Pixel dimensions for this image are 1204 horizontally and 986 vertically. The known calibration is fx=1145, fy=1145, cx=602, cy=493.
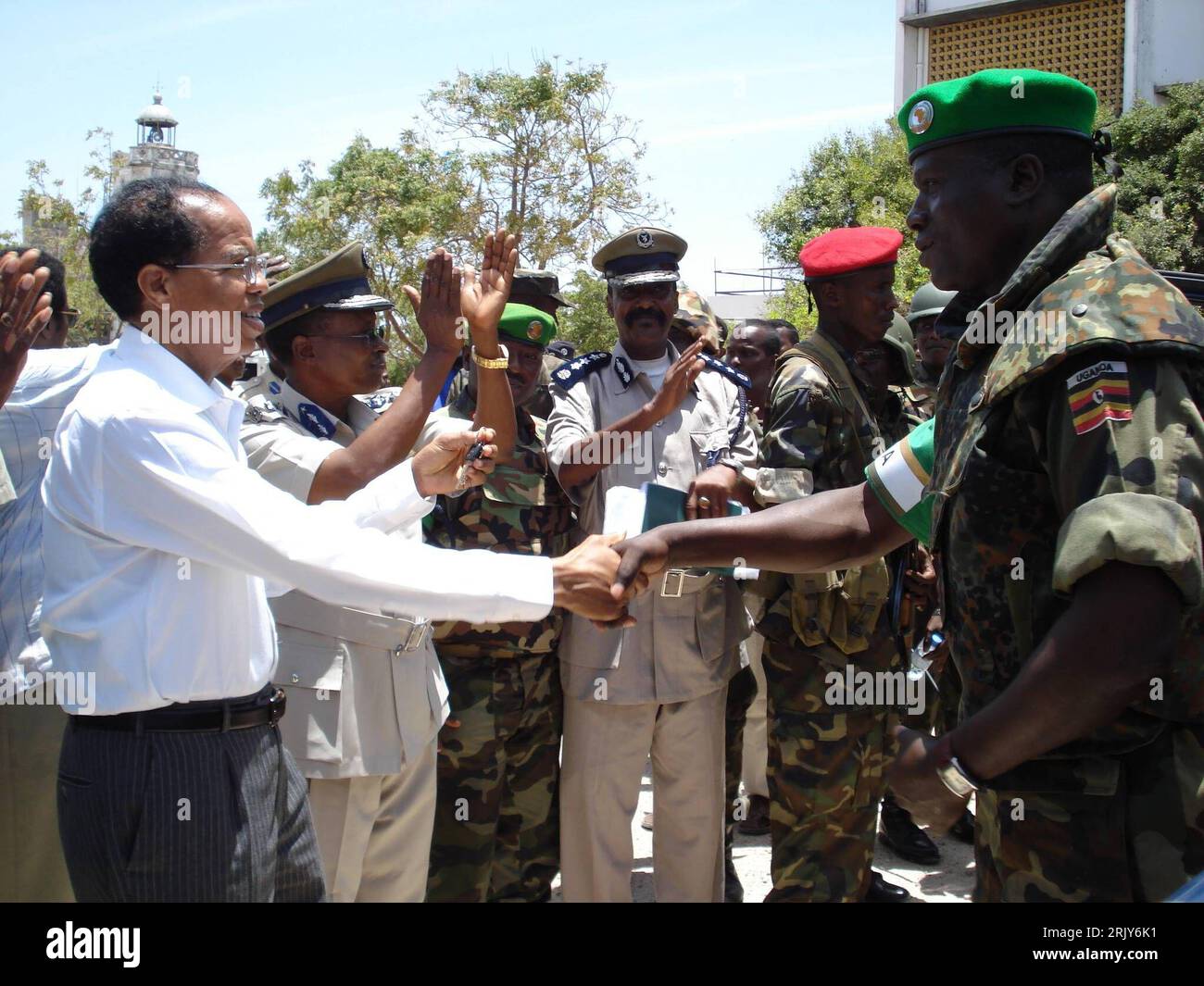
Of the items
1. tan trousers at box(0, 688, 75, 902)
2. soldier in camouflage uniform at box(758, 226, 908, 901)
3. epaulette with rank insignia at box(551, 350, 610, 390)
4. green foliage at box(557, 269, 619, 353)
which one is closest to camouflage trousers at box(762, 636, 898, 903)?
soldier in camouflage uniform at box(758, 226, 908, 901)

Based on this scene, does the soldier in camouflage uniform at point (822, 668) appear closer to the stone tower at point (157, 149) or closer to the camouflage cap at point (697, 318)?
the camouflage cap at point (697, 318)

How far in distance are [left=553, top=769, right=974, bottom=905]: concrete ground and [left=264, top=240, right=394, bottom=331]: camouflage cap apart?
2.49 m

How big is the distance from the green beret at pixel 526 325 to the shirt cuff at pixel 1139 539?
305cm

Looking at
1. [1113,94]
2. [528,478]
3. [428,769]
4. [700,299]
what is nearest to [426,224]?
[700,299]

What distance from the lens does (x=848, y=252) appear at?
4.49 metres

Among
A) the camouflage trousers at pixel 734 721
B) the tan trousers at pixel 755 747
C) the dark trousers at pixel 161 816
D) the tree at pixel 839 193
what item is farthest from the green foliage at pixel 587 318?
the dark trousers at pixel 161 816

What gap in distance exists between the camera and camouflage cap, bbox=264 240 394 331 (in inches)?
138

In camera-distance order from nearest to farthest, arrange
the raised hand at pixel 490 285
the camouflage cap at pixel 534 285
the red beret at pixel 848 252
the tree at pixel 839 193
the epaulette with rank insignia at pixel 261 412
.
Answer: the epaulette with rank insignia at pixel 261 412, the raised hand at pixel 490 285, the red beret at pixel 848 252, the camouflage cap at pixel 534 285, the tree at pixel 839 193

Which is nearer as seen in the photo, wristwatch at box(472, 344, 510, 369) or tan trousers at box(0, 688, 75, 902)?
tan trousers at box(0, 688, 75, 902)

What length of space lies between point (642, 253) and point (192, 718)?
2925 mm

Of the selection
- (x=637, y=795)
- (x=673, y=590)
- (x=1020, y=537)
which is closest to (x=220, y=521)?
(x=1020, y=537)

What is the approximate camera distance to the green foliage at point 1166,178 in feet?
60.5

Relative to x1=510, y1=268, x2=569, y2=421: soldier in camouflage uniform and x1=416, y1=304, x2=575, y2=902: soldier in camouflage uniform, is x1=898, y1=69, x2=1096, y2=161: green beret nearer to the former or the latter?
x1=416, y1=304, x2=575, y2=902: soldier in camouflage uniform
